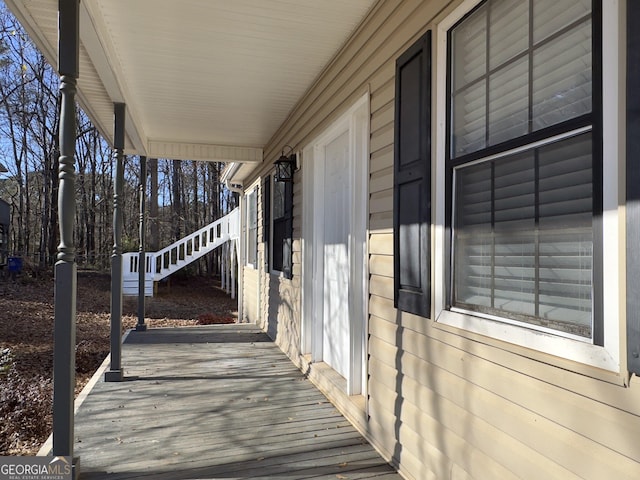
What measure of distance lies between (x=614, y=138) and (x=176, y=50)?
10.3 feet

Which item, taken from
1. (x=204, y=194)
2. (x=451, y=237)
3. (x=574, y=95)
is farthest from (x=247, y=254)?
(x=204, y=194)

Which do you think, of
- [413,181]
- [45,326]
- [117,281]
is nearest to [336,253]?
[413,181]

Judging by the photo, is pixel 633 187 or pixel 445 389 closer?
pixel 633 187

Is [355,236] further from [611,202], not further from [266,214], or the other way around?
[266,214]

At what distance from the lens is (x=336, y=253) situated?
12.8 ft

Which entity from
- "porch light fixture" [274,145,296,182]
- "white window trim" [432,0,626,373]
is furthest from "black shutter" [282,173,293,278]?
"white window trim" [432,0,626,373]

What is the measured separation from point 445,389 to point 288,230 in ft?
10.9

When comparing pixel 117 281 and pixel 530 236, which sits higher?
pixel 530 236

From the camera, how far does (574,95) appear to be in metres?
1.38

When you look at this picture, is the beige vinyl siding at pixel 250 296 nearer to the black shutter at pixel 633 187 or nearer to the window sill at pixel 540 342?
the window sill at pixel 540 342

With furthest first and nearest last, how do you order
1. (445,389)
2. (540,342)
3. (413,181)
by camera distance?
(413,181), (445,389), (540,342)

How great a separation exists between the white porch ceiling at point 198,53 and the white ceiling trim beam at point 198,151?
1.06 meters

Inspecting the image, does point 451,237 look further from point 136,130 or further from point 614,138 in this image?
point 136,130

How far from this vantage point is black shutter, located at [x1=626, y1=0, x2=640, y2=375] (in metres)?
1.14
